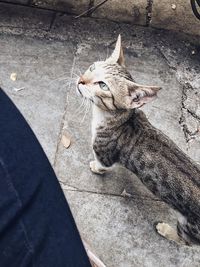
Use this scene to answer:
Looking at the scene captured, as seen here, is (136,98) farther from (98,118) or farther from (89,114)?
(89,114)

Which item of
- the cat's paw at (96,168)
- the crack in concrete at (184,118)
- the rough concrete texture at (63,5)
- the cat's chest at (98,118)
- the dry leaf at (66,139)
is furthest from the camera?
the rough concrete texture at (63,5)

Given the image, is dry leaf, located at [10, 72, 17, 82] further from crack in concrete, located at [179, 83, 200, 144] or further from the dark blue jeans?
the dark blue jeans

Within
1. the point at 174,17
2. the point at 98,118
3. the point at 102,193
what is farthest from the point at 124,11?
the point at 102,193

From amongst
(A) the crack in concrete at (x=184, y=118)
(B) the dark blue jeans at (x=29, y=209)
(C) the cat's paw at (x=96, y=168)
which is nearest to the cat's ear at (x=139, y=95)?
(C) the cat's paw at (x=96, y=168)

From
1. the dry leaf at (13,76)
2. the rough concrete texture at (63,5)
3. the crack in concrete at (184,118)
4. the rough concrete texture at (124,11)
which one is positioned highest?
the rough concrete texture at (124,11)

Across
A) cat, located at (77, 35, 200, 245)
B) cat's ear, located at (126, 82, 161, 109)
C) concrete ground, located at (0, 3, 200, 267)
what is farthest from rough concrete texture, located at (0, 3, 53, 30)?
cat's ear, located at (126, 82, 161, 109)

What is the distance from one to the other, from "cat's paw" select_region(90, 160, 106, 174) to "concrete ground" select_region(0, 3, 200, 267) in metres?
0.06

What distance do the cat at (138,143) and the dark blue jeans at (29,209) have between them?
4.18 ft

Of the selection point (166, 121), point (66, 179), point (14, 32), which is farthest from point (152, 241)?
point (14, 32)

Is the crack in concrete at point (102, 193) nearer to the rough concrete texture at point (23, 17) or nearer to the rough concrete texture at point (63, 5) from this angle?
the rough concrete texture at point (23, 17)

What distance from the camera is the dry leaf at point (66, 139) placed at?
12.7 ft

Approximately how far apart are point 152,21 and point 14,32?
1341mm

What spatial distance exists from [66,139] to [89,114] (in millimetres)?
309

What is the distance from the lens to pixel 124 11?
15.2 ft
